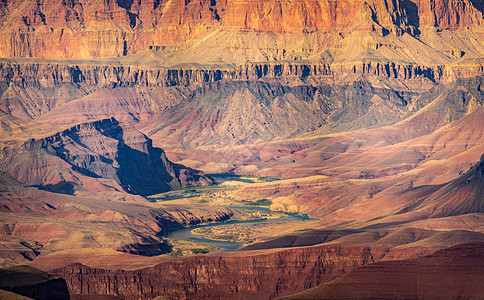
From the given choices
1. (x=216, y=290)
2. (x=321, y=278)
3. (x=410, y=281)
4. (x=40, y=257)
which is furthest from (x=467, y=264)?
(x=40, y=257)

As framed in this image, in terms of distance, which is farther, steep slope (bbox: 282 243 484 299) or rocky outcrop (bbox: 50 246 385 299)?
rocky outcrop (bbox: 50 246 385 299)

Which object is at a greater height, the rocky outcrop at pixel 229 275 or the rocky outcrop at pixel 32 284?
the rocky outcrop at pixel 32 284

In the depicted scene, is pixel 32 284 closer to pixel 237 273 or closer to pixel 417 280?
pixel 237 273

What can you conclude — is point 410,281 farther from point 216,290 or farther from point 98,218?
point 98,218

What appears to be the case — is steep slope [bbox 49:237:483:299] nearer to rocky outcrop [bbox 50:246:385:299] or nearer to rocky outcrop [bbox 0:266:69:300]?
rocky outcrop [bbox 50:246:385:299]

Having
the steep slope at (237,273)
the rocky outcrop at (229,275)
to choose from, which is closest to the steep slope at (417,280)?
the steep slope at (237,273)

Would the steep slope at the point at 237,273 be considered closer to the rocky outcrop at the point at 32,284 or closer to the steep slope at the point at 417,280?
the steep slope at the point at 417,280

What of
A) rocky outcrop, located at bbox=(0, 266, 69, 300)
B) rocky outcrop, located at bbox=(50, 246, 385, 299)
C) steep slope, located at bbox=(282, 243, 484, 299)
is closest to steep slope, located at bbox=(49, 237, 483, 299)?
rocky outcrop, located at bbox=(50, 246, 385, 299)
